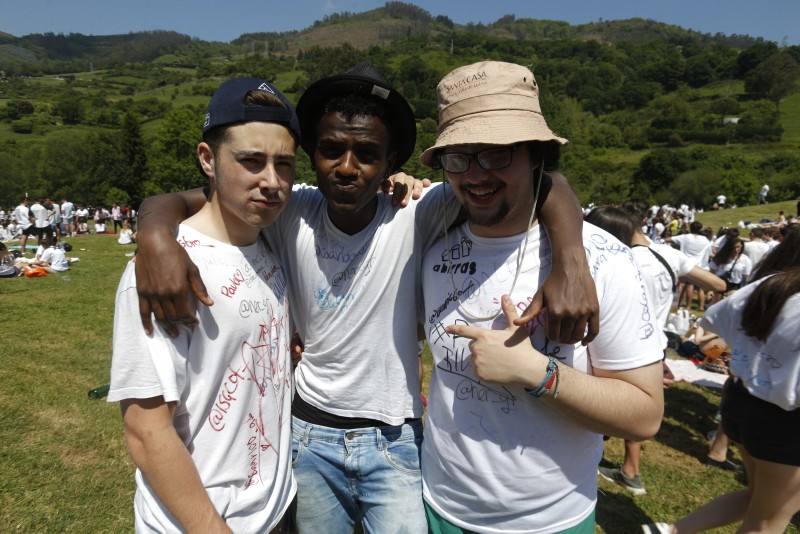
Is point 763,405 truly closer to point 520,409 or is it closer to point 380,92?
point 520,409

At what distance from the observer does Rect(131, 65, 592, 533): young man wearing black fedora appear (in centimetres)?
216

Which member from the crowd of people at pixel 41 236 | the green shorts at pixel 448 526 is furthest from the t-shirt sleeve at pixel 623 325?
the crowd of people at pixel 41 236

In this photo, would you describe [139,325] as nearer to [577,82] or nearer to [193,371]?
[193,371]

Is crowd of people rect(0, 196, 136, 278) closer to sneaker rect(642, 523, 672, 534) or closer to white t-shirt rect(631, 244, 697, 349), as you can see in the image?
white t-shirt rect(631, 244, 697, 349)

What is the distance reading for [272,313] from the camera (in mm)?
1974

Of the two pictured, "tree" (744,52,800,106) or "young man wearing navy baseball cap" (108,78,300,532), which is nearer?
"young man wearing navy baseball cap" (108,78,300,532)

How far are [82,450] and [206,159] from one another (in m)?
4.56

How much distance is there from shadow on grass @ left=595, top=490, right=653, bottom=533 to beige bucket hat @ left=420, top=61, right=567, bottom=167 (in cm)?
391

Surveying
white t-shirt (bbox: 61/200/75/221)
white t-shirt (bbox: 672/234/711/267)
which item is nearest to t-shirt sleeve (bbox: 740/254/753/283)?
white t-shirt (bbox: 672/234/711/267)

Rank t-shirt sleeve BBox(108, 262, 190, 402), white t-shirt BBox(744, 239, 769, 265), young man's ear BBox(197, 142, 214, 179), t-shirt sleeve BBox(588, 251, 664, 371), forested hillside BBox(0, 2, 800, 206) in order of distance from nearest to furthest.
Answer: t-shirt sleeve BBox(108, 262, 190, 402) → t-shirt sleeve BBox(588, 251, 664, 371) → young man's ear BBox(197, 142, 214, 179) → white t-shirt BBox(744, 239, 769, 265) → forested hillside BBox(0, 2, 800, 206)

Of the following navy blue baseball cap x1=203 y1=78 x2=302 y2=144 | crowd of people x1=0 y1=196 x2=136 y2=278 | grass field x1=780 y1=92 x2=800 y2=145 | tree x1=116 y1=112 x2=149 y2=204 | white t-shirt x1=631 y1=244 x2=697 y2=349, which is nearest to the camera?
navy blue baseball cap x1=203 y1=78 x2=302 y2=144

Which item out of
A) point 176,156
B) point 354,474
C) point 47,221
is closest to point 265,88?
point 354,474

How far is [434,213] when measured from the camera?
7.48ft

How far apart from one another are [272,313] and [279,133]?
0.72m
